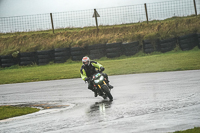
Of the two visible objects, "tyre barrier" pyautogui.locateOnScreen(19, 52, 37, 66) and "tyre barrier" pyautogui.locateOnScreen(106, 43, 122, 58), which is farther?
"tyre barrier" pyautogui.locateOnScreen(19, 52, 37, 66)

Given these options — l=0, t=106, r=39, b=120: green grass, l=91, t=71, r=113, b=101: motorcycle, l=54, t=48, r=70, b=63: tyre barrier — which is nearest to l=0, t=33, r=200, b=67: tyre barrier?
l=54, t=48, r=70, b=63: tyre barrier

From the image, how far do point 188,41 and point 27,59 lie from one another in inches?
505

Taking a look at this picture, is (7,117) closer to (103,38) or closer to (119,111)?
(119,111)

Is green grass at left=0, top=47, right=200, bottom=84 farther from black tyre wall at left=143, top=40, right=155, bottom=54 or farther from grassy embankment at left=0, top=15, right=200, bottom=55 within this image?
grassy embankment at left=0, top=15, right=200, bottom=55

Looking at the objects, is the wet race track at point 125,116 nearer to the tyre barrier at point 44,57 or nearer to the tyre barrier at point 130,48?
the tyre barrier at point 130,48

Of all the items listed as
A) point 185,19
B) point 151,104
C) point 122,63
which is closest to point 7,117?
point 151,104

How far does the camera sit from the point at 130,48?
27.9 metres

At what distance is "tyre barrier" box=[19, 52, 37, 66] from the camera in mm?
29984

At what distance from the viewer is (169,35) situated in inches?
1109

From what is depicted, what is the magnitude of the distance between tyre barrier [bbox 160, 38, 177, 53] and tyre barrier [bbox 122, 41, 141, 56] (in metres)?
2.19

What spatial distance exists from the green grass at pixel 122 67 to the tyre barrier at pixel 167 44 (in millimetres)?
353

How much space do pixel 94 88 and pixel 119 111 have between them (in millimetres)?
3589

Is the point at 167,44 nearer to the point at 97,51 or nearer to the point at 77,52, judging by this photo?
the point at 97,51

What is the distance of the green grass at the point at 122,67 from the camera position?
2147 centimetres
